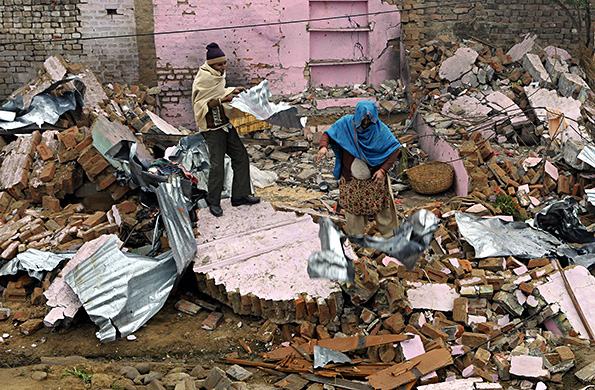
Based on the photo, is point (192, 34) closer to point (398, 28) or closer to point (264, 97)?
point (398, 28)

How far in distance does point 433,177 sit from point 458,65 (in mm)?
3248

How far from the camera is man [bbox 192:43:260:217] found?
5.53 m

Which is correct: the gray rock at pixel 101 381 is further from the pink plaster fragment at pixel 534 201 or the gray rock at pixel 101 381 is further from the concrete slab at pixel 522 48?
the concrete slab at pixel 522 48

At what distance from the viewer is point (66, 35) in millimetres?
10250

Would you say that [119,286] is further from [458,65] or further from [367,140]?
[458,65]

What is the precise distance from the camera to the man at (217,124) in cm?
553

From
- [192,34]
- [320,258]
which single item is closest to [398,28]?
[192,34]

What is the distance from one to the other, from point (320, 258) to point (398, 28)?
8.07 meters

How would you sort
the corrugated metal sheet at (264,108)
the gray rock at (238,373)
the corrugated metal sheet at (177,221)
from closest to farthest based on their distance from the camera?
the gray rock at (238,373), the corrugated metal sheet at (177,221), the corrugated metal sheet at (264,108)

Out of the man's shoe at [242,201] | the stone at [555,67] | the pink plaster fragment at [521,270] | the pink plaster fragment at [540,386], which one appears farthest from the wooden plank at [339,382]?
the stone at [555,67]

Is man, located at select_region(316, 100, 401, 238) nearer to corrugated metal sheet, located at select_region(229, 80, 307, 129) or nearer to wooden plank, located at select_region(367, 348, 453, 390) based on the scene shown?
corrugated metal sheet, located at select_region(229, 80, 307, 129)

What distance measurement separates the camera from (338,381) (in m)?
4.23

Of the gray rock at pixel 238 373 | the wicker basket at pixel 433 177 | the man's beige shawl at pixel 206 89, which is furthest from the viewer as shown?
the wicker basket at pixel 433 177

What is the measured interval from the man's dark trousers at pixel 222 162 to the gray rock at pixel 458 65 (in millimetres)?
5645
